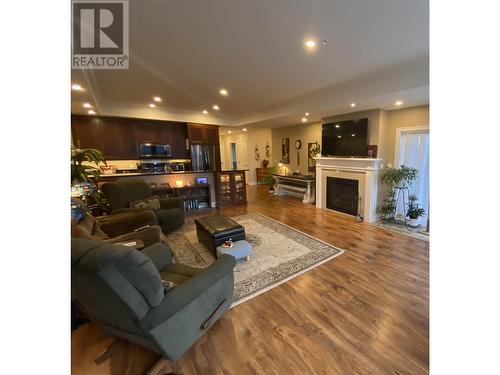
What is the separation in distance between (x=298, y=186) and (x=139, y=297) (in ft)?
19.2

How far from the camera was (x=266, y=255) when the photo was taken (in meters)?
3.01

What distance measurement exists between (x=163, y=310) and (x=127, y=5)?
7.47 feet

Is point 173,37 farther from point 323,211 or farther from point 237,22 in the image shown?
point 323,211

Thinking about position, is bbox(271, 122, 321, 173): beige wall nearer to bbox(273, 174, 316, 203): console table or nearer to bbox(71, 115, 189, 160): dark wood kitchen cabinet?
bbox(273, 174, 316, 203): console table

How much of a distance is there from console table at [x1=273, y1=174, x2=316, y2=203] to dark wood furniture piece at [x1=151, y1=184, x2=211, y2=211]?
2553mm

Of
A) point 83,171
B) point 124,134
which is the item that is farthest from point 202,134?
point 83,171

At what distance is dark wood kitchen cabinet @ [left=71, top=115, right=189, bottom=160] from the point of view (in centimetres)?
496

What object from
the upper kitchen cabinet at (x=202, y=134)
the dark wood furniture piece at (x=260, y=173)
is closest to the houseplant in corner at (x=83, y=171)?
the upper kitchen cabinet at (x=202, y=134)

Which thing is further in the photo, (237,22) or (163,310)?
(237,22)

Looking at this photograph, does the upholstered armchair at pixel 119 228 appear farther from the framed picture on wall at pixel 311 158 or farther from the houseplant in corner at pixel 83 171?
the framed picture on wall at pixel 311 158

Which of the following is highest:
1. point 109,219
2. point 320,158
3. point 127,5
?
point 127,5

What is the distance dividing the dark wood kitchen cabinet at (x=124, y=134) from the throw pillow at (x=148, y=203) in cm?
216

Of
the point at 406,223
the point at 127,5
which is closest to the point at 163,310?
the point at 127,5

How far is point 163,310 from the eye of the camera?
4.18 feet
